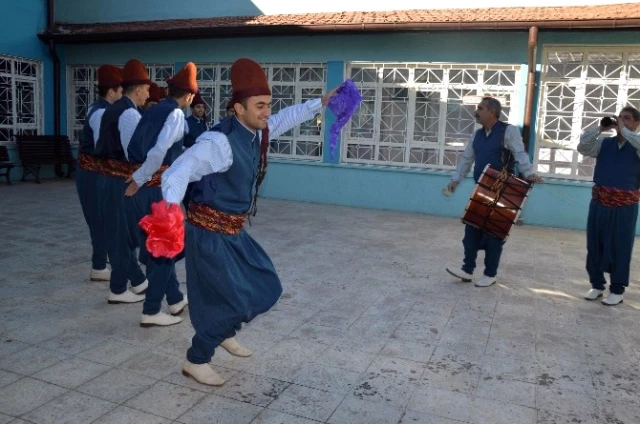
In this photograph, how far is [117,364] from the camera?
3445 mm

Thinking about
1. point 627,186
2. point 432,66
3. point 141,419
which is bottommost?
point 141,419

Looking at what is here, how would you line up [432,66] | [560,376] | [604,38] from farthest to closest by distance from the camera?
[432,66] < [604,38] < [560,376]

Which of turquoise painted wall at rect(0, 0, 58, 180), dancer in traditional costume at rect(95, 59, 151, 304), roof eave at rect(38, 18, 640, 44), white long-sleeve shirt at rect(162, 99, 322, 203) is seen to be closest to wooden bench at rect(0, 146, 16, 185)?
turquoise painted wall at rect(0, 0, 58, 180)

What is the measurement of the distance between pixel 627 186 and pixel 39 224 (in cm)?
691

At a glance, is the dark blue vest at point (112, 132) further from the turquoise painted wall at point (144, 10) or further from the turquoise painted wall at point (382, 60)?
the turquoise painted wall at point (144, 10)

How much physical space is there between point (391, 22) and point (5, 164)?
7738mm

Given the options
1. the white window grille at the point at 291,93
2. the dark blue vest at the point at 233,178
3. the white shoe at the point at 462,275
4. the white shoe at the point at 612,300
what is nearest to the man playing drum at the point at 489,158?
the white shoe at the point at 462,275

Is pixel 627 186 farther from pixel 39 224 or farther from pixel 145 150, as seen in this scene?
pixel 39 224

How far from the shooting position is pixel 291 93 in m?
10.7

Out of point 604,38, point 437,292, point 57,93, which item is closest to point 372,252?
point 437,292

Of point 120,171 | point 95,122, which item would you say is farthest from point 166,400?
point 95,122

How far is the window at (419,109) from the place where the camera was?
30.7 ft

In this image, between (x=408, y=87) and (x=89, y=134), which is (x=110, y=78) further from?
(x=408, y=87)

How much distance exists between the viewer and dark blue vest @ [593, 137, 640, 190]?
4938 mm
